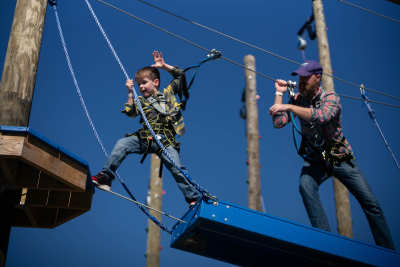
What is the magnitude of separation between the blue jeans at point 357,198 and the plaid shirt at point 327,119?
0.57ft

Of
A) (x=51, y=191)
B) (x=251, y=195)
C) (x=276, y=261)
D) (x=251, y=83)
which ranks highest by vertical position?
(x=251, y=83)

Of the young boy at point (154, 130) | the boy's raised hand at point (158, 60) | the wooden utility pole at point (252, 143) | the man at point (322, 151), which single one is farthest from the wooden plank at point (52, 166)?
the wooden utility pole at point (252, 143)

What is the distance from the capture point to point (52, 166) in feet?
10.4

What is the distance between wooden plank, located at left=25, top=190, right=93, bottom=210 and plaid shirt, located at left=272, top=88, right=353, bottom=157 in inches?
74.1

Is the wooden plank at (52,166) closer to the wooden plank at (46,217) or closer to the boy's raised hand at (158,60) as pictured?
the wooden plank at (46,217)

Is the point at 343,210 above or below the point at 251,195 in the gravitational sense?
below

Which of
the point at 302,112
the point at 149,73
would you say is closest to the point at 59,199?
the point at 149,73

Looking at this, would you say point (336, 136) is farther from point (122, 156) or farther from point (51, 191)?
point (51, 191)

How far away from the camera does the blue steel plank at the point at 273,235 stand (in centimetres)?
326

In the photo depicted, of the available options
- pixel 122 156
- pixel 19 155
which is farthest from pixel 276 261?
pixel 19 155

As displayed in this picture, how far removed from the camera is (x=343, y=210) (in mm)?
6438

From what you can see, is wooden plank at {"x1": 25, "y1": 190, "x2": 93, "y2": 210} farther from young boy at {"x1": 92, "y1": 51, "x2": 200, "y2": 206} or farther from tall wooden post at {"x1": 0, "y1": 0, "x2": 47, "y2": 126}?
tall wooden post at {"x1": 0, "y1": 0, "x2": 47, "y2": 126}

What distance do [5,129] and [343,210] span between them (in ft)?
16.8

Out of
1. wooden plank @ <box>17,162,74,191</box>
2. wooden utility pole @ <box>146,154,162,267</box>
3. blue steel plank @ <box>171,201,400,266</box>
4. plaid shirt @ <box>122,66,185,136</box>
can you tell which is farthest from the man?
wooden utility pole @ <box>146,154,162,267</box>
